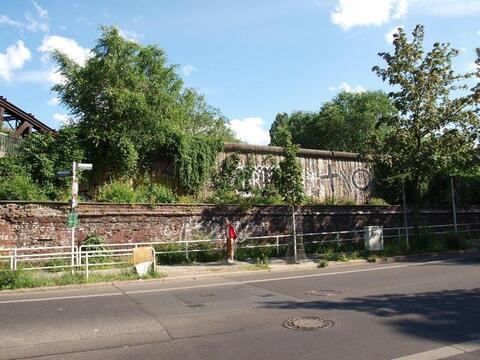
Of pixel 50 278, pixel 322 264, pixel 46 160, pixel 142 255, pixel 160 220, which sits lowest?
pixel 322 264

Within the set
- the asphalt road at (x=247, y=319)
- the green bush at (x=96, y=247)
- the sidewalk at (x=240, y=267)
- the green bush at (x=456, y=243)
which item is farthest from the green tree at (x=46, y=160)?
the green bush at (x=456, y=243)

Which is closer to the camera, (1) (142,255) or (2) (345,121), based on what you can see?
(1) (142,255)

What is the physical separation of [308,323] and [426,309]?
2518mm

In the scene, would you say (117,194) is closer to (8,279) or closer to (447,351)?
(8,279)

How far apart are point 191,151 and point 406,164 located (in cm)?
983

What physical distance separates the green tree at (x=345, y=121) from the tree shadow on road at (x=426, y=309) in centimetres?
3104

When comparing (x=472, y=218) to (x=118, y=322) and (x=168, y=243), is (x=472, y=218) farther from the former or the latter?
(x=118, y=322)

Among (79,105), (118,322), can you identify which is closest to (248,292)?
(118,322)

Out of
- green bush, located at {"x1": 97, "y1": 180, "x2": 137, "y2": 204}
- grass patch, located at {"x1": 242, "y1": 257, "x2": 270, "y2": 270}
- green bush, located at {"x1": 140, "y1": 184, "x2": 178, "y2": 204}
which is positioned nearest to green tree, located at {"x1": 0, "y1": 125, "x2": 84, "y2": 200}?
green bush, located at {"x1": 97, "y1": 180, "x2": 137, "y2": 204}

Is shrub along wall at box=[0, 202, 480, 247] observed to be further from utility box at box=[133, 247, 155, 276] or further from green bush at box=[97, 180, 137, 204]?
utility box at box=[133, 247, 155, 276]

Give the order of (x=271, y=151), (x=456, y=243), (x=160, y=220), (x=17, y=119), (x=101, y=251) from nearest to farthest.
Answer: (x=101, y=251) → (x=160, y=220) → (x=456, y=243) → (x=271, y=151) → (x=17, y=119)

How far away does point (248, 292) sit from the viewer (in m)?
12.0

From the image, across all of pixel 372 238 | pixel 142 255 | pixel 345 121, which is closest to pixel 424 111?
pixel 372 238

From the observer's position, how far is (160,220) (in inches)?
776
